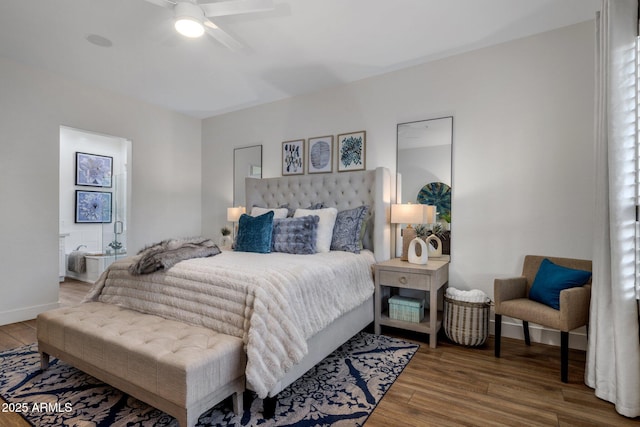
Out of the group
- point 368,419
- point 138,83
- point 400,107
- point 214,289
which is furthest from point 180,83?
point 368,419

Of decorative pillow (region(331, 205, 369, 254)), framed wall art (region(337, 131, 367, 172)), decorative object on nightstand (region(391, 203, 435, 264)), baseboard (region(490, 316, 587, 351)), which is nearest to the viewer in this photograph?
baseboard (region(490, 316, 587, 351))

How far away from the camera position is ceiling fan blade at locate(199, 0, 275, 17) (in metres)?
2.08

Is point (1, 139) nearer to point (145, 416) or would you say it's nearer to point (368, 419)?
point (145, 416)

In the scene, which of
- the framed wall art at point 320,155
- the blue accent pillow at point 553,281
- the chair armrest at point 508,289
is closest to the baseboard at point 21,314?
the framed wall art at point 320,155

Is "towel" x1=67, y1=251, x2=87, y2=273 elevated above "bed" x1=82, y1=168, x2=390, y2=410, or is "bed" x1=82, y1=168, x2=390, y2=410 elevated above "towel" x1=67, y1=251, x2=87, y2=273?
"bed" x1=82, y1=168, x2=390, y2=410

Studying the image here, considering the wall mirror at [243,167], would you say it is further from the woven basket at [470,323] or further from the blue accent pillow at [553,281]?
the blue accent pillow at [553,281]

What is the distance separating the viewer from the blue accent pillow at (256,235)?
3.05m

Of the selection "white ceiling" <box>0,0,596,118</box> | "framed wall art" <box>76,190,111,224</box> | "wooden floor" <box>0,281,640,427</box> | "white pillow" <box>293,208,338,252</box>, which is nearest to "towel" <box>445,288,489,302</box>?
"wooden floor" <box>0,281,640,427</box>

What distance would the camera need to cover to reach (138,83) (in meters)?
3.86

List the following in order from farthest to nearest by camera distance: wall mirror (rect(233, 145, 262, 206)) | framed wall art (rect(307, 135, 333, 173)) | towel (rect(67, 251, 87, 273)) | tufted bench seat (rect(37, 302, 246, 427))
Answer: towel (rect(67, 251, 87, 273)) → wall mirror (rect(233, 145, 262, 206)) → framed wall art (rect(307, 135, 333, 173)) → tufted bench seat (rect(37, 302, 246, 427))

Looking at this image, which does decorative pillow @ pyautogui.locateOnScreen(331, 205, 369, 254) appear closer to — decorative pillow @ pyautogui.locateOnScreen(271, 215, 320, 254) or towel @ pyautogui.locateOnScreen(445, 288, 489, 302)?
decorative pillow @ pyautogui.locateOnScreen(271, 215, 320, 254)

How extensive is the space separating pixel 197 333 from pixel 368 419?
3.51ft

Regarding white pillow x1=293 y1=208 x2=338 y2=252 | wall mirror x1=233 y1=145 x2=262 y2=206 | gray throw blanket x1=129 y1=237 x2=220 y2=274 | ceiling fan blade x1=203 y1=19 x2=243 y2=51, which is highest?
ceiling fan blade x1=203 y1=19 x2=243 y2=51

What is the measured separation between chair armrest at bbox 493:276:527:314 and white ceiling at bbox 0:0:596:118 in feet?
7.09
